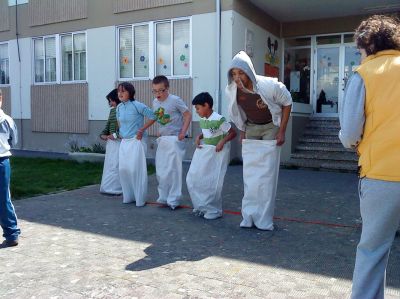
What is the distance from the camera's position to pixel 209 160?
18.3ft

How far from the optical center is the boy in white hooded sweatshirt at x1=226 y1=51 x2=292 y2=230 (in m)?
4.84

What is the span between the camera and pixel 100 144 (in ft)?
43.9

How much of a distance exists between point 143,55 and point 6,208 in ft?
28.7

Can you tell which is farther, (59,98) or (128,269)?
(59,98)

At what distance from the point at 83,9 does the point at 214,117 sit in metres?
9.53

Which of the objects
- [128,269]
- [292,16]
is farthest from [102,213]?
[292,16]

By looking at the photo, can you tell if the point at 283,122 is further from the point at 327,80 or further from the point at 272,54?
the point at 327,80

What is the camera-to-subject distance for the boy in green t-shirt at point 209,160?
5.57m

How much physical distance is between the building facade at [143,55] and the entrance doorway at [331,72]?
0.10 feet

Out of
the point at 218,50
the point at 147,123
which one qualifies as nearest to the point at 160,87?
the point at 147,123

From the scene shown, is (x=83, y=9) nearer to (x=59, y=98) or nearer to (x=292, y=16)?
(x=59, y=98)

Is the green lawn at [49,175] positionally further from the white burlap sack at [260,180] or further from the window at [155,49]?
the white burlap sack at [260,180]

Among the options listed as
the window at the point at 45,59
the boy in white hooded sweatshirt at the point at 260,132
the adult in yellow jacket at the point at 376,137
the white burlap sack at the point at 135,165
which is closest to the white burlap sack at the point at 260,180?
the boy in white hooded sweatshirt at the point at 260,132

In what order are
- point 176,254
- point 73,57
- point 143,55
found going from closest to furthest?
1. point 176,254
2. point 143,55
3. point 73,57
